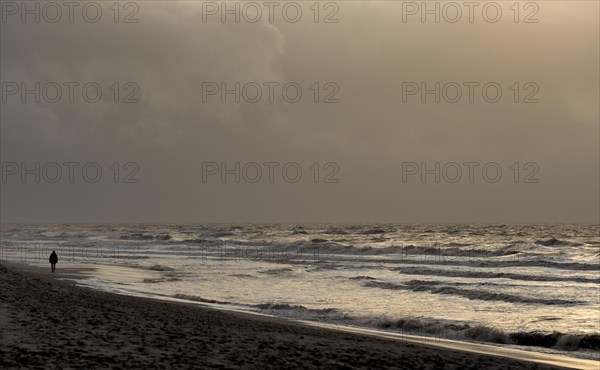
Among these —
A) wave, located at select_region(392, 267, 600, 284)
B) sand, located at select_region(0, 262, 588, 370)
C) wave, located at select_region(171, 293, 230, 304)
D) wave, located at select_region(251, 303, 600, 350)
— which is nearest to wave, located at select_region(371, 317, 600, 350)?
wave, located at select_region(251, 303, 600, 350)

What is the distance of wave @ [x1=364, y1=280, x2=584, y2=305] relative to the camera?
3023 centimetres

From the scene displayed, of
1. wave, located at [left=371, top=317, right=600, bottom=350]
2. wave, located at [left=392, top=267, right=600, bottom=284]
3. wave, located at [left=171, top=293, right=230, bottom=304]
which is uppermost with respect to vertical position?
wave, located at [left=171, top=293, right=230, bottom=304]

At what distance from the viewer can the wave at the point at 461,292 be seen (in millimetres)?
30234

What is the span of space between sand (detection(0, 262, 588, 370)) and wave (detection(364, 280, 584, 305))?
47.8 feet

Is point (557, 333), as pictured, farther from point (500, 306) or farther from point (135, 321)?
point (135, 321)

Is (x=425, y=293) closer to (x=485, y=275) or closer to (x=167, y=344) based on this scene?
(x=485, y=275)

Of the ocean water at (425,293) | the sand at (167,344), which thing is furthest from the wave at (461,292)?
the sand at (167,344)

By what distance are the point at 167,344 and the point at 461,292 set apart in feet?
76.0

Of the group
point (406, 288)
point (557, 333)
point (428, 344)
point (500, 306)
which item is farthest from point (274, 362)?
point (406, 288)

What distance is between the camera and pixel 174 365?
11219 mm

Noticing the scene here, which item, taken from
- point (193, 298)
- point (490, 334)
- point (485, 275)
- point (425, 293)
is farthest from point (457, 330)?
point (485, 275)

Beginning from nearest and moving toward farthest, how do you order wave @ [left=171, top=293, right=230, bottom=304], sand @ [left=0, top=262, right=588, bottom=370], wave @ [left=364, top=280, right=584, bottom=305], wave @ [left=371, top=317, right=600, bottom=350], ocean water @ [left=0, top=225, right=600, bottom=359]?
1. sand @ [left=0, top=262, right=588, bottom=370]
2. wave @ [left=371, top=317, right=600, bottom=350]
3. ocean water @ [left=0, top=225, right=600, bottom=359]
4. wave @ [left=171, top=293, right=230, bottom=304]
5. wave @ [left=364, top=280, right=584, bottom=305]

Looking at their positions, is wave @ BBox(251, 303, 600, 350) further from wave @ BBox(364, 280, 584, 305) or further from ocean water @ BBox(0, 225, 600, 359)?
wave @ BBox(364, 280, 584, 305)

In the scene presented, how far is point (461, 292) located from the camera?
1324 inches
